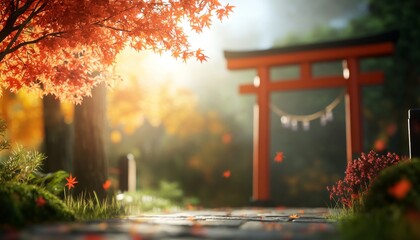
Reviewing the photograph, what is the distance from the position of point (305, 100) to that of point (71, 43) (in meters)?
16.5

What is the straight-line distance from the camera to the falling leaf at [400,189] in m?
4.82

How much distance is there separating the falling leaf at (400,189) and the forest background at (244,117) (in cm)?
1355

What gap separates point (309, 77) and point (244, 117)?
11.7 m

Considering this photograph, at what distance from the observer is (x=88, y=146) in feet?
29.2

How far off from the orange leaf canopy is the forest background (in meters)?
10.6

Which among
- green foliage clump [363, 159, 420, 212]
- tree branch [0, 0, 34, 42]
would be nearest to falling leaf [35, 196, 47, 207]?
tree branch [0, 0, 34, 42]

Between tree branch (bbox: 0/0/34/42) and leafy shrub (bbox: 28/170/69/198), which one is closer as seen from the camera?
tree branch (bbox: 0/0/34/42)

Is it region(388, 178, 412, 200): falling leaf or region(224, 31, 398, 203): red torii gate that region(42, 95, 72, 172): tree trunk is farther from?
region(388, 178, 412, 200): falling leaf

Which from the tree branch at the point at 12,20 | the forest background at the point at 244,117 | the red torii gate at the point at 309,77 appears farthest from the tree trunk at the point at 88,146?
the forest background at the point at 244,117

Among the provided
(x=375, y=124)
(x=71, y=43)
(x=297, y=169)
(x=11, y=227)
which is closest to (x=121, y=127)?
(x=297, y=169)

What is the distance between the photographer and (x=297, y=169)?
71.4 ft

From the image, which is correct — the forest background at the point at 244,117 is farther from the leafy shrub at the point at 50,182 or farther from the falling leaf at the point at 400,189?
the falling leaf at the point at 400,189

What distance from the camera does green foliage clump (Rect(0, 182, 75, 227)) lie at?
5086 mm

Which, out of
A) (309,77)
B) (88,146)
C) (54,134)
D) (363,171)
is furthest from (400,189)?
(54,134)
